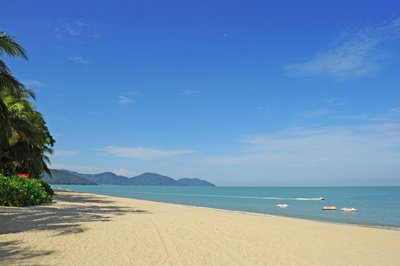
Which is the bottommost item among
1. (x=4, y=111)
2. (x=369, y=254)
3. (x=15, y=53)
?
(x=369, y=254)

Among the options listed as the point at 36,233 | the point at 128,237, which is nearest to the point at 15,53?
the point at 36,233

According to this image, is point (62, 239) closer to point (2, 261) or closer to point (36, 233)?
point (36, 233)

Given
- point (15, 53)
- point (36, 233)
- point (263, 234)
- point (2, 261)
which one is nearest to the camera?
point (2, 261)

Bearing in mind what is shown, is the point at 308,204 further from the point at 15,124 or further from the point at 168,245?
the point at 168,245

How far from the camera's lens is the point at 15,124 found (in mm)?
25219

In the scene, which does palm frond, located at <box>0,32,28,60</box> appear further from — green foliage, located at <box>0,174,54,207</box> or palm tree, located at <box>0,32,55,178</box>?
green foliage, located at <box>0,174,54,207</box>

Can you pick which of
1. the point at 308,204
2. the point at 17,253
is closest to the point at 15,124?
the point at 17,253

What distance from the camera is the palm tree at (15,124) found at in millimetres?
14719

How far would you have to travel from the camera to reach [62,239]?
9.85 m

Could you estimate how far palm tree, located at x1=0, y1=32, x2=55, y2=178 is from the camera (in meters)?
14.7

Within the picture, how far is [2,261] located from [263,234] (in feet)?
28.1

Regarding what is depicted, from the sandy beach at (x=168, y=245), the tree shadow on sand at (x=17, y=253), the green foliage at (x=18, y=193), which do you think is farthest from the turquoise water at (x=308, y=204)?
the tree shadow on sand at (x=17, y=253)

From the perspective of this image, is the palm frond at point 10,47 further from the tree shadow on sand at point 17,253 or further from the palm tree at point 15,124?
the tree shadow on sand at point 17,253

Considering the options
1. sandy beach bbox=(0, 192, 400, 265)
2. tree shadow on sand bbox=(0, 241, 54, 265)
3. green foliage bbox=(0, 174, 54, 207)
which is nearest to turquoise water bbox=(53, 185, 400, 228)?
sandy beach bbox=(0, 192, 400, 265)
